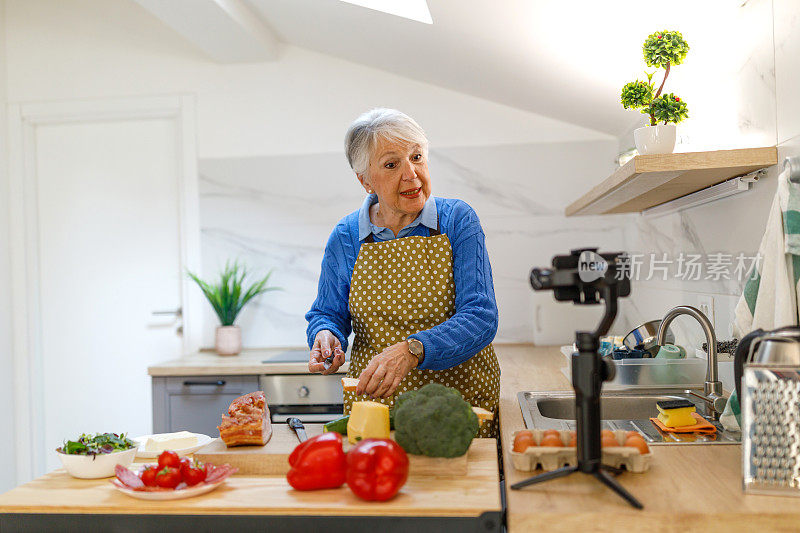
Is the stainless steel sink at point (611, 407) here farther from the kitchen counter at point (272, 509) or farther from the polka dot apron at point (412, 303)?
the kitchen counter at point (272, 509)

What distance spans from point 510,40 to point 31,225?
8.55 ft

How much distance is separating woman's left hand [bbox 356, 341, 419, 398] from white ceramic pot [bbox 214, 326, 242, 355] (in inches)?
71.9

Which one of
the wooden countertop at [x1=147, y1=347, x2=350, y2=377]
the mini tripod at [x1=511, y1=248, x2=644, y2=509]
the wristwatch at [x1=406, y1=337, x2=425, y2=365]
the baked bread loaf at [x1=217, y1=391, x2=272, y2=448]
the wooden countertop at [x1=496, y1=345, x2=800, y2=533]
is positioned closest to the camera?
the wooden countertop at [x1=496, y1=345, x2=800, y2=533]

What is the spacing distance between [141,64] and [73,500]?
Result: 2826 millimetres

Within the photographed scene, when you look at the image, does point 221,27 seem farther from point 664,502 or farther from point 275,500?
point 664,502

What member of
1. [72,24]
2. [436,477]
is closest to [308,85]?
[72,24]

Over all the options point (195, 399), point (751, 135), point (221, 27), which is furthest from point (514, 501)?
point (221, 27)

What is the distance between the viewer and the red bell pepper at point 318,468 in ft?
3.71

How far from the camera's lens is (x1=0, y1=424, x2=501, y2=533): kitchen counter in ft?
3.42

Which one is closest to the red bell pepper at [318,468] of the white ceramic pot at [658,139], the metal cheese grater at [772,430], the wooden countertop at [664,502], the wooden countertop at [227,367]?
the wooden countertop at [664,502]

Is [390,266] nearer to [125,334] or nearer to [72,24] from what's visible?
[125,334]

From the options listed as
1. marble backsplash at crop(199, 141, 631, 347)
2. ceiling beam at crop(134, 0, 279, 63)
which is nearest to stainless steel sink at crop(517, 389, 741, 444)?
marble backsplash at crop(199, 141, 631, 347)

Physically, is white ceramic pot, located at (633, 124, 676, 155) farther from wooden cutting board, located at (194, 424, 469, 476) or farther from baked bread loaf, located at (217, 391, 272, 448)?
baked bread loaf, located at (217, 391, 272, 448)

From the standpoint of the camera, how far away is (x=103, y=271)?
3.59 m
